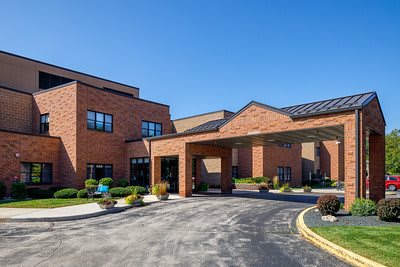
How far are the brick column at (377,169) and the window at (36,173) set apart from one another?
24247 mm

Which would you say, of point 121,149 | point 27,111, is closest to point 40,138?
point 27,111

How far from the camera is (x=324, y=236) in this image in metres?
10.7

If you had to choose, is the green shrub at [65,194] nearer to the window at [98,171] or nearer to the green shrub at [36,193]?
the green shrub at [36,193]

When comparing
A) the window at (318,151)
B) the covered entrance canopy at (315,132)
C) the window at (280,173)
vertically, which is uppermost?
the covered entrance canopy at (315,132)

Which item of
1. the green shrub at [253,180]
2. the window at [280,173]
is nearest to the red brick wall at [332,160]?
the window at [280,173]

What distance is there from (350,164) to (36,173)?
2296 cm

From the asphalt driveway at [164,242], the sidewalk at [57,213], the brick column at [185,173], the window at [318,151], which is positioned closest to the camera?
the asphalt driveway at [164,242]

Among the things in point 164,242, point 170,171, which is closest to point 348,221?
point 164,242

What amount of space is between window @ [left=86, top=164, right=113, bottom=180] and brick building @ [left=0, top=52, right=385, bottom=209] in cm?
9

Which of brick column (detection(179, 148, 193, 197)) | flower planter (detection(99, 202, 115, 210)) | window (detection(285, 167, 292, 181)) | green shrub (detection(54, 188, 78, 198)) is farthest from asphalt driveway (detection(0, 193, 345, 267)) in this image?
window (detection(285, 167, 292, 181))

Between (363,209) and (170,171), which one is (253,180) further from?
(363,209)

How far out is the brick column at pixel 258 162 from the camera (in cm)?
3950

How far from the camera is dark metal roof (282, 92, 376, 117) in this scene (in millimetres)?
17044

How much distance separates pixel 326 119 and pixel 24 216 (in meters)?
15.9
